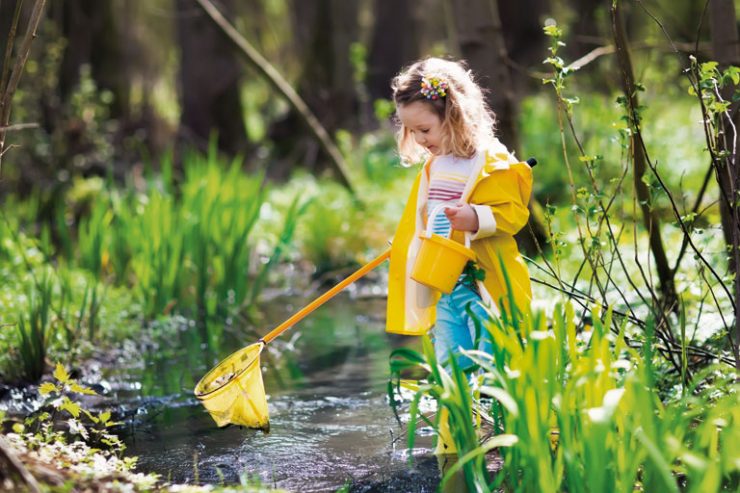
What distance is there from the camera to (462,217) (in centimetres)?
318

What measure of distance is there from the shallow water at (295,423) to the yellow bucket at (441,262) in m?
0.60

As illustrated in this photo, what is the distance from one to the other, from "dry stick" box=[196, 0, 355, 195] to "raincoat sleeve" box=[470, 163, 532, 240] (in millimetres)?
4097

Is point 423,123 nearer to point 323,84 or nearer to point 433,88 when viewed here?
point 433,88

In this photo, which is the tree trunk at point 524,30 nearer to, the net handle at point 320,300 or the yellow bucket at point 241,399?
the net handle at point 320,300

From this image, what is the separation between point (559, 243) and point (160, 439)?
1.64m

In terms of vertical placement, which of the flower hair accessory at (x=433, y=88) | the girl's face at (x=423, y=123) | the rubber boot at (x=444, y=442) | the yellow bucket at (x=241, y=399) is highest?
the flower hair accessory at (x=433, y=88)

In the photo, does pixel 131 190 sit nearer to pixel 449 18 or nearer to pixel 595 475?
pixel 449 18

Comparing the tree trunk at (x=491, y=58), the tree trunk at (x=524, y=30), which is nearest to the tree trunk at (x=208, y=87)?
the tree trunk at (x=524, y=30)

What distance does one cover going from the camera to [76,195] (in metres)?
9.69

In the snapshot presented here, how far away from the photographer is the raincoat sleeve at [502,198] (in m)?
3.22

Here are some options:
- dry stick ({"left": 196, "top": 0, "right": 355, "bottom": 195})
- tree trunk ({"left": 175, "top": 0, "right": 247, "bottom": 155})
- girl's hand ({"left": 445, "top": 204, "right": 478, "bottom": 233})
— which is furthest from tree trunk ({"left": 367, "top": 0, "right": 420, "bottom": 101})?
girl's hand ({"left": 445, "top": 204, "right": 478, "bottom": 233})

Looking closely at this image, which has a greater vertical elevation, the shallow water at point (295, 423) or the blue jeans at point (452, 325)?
the blue jeans at point (452, 325)

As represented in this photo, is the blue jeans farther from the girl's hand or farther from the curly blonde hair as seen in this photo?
the curly blonde hair

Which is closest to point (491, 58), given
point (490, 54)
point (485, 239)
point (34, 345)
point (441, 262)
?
point (490, 54)
